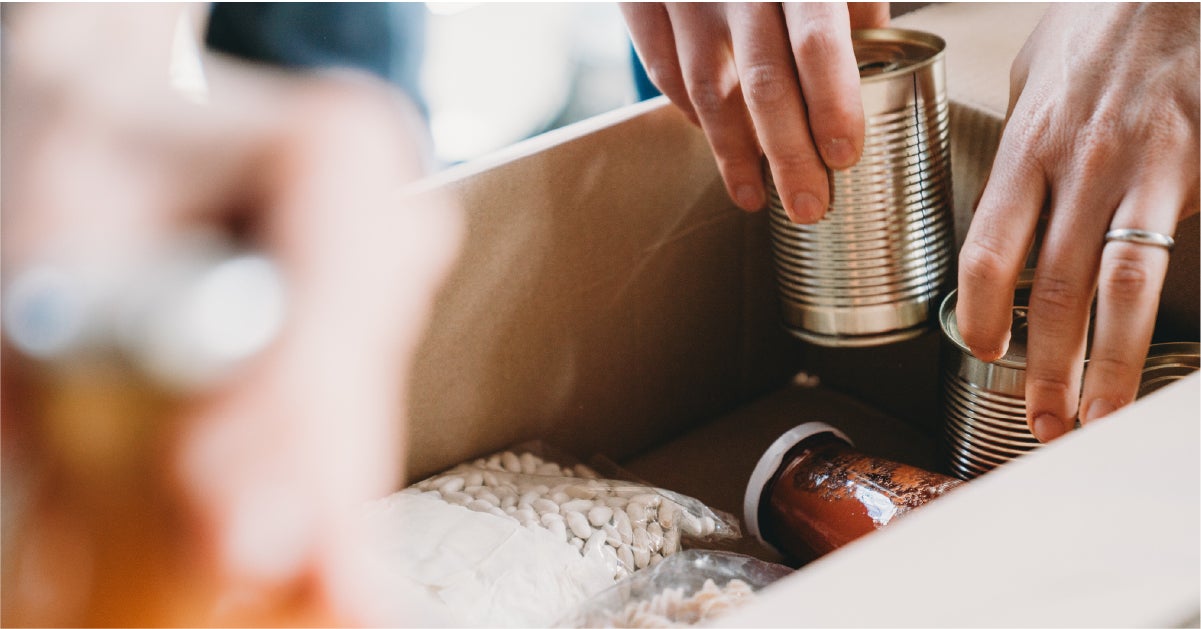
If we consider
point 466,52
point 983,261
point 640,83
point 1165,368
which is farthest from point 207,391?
point 640,83

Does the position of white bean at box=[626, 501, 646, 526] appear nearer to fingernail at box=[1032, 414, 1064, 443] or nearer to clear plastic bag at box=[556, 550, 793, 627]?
clear plastic bag at box=[556, 550, 793, 627]

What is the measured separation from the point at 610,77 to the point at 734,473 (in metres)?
0.91

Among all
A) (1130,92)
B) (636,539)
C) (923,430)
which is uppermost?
(1130,92)

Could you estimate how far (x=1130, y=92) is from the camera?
0.51m

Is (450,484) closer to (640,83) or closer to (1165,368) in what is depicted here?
(1165,368)

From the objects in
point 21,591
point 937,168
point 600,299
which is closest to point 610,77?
point 600,299

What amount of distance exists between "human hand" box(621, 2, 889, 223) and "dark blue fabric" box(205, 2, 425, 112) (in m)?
0.46

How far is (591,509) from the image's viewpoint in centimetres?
65

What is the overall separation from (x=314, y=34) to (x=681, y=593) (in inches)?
29.3

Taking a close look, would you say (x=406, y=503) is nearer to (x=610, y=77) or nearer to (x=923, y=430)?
(x=923, y=430)

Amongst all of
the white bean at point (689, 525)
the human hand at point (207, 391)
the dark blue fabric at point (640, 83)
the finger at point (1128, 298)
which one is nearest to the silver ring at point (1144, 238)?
the finger at point (1128, 298)

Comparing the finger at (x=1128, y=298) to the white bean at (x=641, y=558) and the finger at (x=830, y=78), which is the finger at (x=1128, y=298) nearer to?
the finger at (x=830, y=78)

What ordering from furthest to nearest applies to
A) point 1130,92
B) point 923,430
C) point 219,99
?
point 923,430
point 219,99
point 1130,92

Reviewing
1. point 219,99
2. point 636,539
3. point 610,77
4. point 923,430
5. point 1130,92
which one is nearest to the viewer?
point 1130,92
